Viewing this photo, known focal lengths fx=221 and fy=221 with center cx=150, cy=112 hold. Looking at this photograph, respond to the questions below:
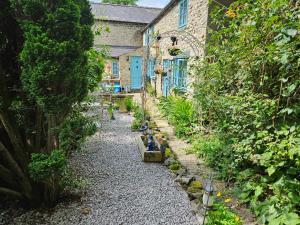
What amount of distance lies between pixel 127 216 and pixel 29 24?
8.50 feet

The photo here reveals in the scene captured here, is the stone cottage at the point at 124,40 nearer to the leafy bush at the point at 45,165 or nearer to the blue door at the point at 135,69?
the blue door at the point at 135,69

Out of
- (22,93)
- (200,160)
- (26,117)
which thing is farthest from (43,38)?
(200,160)

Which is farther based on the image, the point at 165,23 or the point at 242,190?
the point at 165,23

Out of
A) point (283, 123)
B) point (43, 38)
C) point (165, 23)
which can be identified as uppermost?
point (165, 23)

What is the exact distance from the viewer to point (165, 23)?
40.1 ft

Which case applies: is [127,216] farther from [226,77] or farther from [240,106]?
[226,77]

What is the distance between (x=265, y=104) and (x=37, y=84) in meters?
2.69

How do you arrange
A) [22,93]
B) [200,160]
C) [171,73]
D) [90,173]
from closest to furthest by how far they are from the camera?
[22,93], [90,173], [200,160], [171,73]

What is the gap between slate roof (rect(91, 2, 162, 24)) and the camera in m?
19.5

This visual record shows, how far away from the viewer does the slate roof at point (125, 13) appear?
19.5 metres

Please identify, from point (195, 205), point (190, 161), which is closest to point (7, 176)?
point (195, 205)

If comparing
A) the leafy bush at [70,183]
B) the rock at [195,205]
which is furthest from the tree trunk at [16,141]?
the rock at [195,205]

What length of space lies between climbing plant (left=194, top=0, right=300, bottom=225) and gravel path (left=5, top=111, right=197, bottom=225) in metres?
1.00

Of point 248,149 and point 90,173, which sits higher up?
point 248,149
